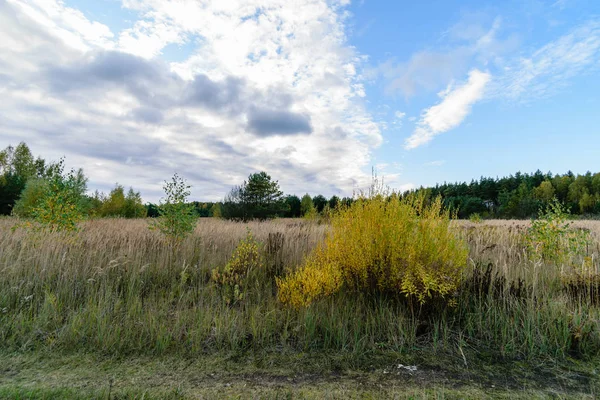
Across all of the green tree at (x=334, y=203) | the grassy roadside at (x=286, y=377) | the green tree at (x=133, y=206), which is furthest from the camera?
the green tree at (x=133, y=206)

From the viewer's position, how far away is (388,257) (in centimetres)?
380

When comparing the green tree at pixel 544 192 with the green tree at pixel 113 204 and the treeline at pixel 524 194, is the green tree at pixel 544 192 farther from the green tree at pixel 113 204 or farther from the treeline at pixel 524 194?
the green tree at pixel 113 204

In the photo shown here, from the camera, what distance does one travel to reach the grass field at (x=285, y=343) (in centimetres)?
254

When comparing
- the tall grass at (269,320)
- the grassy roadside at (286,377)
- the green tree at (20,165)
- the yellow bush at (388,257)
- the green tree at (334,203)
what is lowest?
the grassy roadside at (286,377)

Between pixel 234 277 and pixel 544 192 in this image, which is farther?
pixel 544 192

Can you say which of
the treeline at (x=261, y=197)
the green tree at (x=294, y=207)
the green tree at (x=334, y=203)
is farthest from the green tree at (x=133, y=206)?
the green tree at (x=294, y=207)

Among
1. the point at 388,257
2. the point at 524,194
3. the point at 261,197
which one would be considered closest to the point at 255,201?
the point at 261,197

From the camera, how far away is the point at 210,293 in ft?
14.8

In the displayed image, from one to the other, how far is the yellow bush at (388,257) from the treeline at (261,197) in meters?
0.73

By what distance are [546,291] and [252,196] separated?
22267 mm

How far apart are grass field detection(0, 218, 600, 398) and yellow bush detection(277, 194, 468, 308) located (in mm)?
214

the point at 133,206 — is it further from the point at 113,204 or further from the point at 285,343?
the point at 285,343

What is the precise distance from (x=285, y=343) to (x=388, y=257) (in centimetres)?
163

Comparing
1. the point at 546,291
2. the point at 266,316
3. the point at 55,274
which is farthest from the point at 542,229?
the point at 55,274
